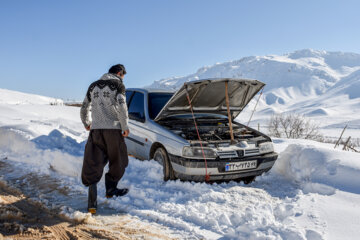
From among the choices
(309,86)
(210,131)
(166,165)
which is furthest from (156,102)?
(309,86)

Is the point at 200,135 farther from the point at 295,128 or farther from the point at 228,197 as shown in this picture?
the point at 295,128

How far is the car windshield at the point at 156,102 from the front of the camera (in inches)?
195

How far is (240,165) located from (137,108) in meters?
2.30

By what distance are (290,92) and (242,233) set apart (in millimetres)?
146702

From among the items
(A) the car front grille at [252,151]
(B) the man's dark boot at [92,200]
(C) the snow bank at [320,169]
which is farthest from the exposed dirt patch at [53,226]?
(C) the snow bank at [320,169]

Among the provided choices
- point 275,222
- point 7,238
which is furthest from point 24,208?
point 275,222

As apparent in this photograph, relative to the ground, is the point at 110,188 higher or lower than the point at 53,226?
higher

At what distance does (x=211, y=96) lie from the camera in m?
5.16

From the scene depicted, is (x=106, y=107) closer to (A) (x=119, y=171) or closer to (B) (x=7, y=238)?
(A) (x=119, y=171)

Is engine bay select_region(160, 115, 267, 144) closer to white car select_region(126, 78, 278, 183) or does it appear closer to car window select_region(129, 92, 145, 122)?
white car select_region(126, 78, 278, 183)

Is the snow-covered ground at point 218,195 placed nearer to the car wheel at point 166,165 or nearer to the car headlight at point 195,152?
the car wheel at point 166,165

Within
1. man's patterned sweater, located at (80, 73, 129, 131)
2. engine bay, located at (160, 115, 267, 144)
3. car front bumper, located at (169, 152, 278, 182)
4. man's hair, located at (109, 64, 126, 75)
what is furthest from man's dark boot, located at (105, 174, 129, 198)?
man's hair, located at (109, 64, 126, 75)

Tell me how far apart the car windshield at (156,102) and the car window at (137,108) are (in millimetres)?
168

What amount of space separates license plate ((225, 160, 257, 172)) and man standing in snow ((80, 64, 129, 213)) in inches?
60.7
